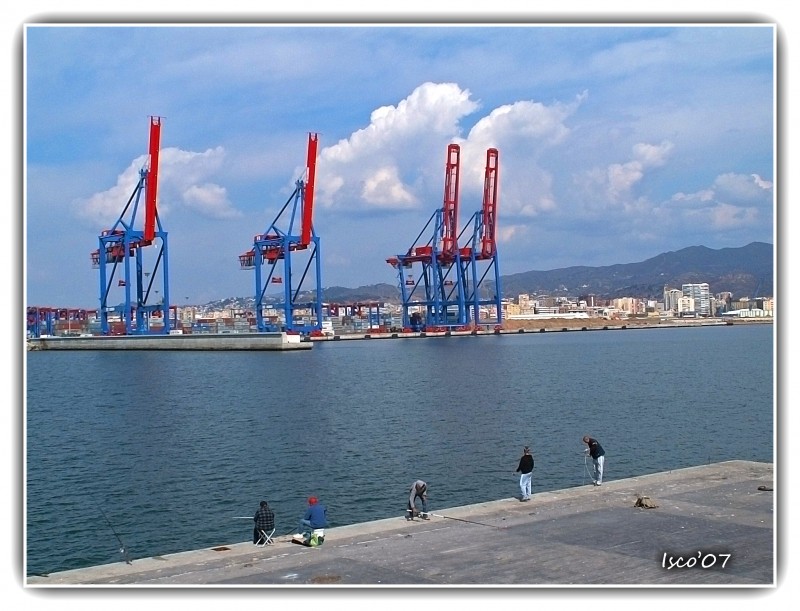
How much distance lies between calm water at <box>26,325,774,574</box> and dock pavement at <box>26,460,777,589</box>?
3.95 meters

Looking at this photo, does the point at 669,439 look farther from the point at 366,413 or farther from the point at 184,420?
the point at 184,420

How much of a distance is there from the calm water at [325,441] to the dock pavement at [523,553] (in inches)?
155

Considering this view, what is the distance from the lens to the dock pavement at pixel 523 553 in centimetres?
854

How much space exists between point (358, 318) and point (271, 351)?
263ft

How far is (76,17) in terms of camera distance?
24.3 feet

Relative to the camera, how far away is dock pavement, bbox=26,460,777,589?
28.0 feet

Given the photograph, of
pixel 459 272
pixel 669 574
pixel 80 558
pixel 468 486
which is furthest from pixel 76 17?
pixel 459 272

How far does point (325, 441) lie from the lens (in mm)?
24531

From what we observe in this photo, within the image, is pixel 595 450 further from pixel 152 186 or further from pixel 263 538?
pixel 152 186

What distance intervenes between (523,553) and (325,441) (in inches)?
608

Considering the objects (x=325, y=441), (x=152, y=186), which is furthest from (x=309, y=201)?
(x=325, y=441)

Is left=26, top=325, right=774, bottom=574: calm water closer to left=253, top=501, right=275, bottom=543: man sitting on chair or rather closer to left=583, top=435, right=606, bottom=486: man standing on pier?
left=583, top=435, right=606, bottom=486: man standing on pier

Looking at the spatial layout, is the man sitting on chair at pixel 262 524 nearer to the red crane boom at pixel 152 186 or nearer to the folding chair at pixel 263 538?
the folding chair at pixel 263 538

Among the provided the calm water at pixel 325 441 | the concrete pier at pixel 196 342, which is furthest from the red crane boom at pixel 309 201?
the calm water at pixel 325 441
